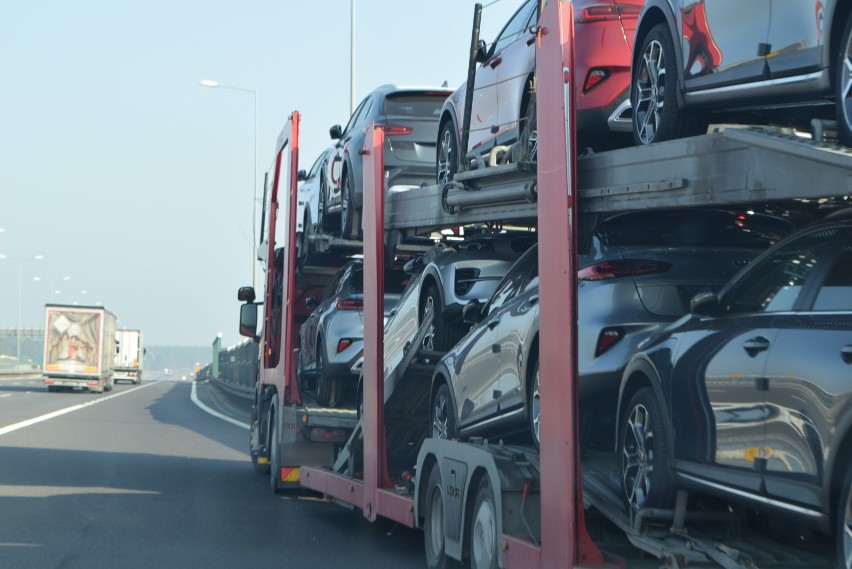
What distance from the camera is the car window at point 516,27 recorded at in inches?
342

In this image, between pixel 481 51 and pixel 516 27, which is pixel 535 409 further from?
pixel 516 27

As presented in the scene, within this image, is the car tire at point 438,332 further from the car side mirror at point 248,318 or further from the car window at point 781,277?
the car side mirror at point 248,318

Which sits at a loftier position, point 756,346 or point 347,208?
point 347,208

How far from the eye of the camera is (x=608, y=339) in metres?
6.47

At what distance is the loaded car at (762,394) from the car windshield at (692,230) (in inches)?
28.2

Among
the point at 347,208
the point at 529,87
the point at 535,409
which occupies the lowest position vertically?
the point at 535,409

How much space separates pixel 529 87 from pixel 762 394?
4.18 meters

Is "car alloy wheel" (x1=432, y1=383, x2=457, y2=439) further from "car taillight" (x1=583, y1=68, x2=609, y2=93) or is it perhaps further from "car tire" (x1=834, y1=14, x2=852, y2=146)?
"car tire" (x1=834, y1=14, x2=852, y2=146)

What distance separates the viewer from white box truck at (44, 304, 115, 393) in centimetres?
5088

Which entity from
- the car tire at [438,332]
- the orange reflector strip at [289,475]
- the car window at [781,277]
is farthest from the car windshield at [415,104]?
the car window at [781,277]

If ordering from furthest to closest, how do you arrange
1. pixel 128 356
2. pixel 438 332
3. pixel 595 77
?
pixel 128 356 → pixel 438 332 → pixel 595 77

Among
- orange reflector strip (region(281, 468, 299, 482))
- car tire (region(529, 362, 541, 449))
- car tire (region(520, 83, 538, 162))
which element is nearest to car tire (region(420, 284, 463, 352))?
car tire (region(520, 83, 538, 162))

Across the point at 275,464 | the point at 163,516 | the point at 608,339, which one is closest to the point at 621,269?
the point at 608,339

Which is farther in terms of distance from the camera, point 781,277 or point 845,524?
point 781,277
